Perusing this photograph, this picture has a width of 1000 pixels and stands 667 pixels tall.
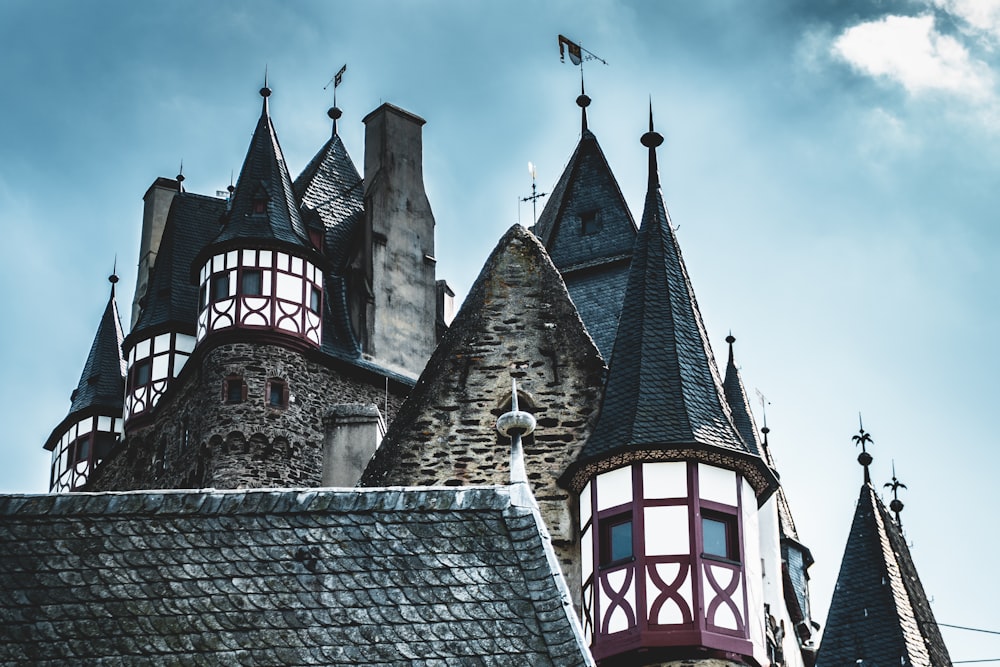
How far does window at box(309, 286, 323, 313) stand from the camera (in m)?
44.1

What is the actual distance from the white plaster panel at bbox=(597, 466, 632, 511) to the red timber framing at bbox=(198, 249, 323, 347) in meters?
19.5

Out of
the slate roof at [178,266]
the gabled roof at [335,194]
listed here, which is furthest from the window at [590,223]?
the slate roof at [178,266]

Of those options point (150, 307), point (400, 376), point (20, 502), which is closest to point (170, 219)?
point (150, 307)

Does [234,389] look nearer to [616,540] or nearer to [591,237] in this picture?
[591,237]

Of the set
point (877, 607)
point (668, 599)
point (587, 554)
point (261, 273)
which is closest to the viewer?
point (668, 599)

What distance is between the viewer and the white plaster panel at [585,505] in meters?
24.3

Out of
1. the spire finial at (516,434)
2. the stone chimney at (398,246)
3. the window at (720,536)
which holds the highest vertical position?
the stone chimney at (398,246)

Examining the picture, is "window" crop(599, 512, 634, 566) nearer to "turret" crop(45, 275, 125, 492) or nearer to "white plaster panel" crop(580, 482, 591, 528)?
"white plaster panel" crop(580, 482, 591, 528)

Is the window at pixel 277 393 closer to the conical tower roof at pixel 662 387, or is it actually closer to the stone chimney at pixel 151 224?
the stone chimney at pixel 151 224

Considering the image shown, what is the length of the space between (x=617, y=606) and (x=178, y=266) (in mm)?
27673

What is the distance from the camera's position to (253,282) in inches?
1706

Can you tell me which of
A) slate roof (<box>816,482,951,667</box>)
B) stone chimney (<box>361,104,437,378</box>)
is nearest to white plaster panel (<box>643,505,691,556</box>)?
slate roof (<box>816,482,951,667</box>)

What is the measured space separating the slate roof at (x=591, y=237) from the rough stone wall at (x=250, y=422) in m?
7.23

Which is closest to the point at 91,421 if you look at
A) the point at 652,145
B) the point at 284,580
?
the point at 652,145
